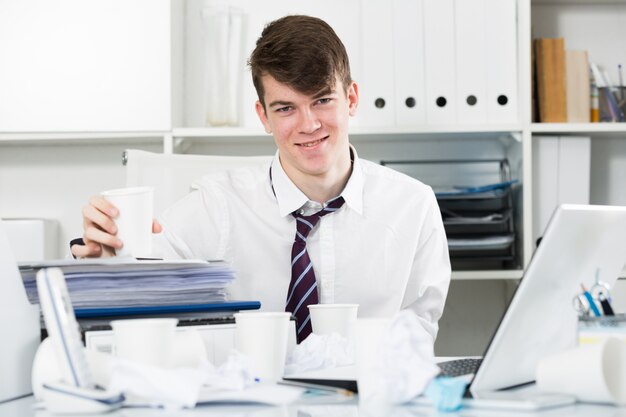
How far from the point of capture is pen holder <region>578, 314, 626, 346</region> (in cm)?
82

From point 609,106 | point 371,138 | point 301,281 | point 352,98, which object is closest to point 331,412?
point 301,281

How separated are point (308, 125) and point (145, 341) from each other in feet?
3.46

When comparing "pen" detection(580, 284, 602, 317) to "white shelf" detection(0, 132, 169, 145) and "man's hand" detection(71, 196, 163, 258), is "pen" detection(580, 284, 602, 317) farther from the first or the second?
"white shelf" detection(0, 132, 169, 145)

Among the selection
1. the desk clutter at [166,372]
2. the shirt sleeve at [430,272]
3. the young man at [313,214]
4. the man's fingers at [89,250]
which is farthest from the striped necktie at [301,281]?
the desk clutter at [166,372]

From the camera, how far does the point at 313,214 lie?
1.83 m

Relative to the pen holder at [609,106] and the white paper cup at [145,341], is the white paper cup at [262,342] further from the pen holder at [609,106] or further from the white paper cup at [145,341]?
the pen holder at [609,106]

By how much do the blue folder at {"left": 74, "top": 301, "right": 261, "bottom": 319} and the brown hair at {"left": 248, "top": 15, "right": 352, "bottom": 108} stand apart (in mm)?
773

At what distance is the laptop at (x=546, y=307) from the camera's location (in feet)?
2.52

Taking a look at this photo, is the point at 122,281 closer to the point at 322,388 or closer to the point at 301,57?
the point at 322,388

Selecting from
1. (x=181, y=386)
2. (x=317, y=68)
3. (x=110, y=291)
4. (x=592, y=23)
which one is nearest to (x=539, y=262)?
(x=181, y=386)

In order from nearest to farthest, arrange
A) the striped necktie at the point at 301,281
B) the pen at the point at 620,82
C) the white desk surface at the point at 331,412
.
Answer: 1. the white desk surface at the point at 331,412
2. the striped necktie at the point at 301,281
3. the pen at the point at 620,82

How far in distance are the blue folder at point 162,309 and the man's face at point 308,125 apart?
758 millimetres

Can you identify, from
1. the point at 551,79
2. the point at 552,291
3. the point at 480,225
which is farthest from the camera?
the point at 551,79

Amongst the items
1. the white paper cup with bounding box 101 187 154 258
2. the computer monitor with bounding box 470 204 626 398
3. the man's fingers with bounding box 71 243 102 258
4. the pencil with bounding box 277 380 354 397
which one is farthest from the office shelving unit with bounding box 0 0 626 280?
the pencil with bounding box 277 380 354 397
